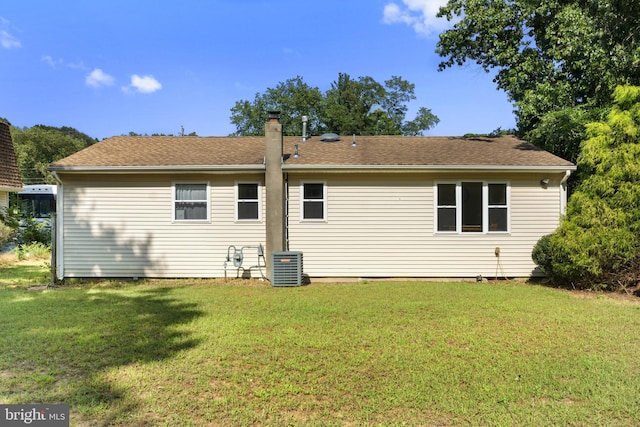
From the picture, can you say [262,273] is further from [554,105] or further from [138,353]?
[554,105]

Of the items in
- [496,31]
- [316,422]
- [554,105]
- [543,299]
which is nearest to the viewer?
[316,422]

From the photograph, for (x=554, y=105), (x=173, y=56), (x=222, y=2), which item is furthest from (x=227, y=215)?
(x=554, y=105)

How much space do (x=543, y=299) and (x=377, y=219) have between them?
4.01 m

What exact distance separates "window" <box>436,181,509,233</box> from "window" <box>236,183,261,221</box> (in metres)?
4.67

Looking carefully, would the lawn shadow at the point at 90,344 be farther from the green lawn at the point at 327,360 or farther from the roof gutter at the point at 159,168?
the roof gutter at the point at 159,168

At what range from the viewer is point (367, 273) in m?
9.52

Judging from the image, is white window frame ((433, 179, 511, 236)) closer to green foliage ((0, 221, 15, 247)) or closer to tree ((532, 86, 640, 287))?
tree ((532, 86, 640, 287))

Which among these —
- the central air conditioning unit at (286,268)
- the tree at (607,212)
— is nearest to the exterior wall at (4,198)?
the central air conditioning unit at (286,268)

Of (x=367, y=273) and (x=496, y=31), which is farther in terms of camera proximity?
(x=496, y=31)

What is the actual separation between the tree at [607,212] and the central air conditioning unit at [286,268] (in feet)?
19.1

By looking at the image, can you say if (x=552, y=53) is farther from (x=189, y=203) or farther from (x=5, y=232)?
(x=5, y=232)

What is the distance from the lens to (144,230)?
951 cm

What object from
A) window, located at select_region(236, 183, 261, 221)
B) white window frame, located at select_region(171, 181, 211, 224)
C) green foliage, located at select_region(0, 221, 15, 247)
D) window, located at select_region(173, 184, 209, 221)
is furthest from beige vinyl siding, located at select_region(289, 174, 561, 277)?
green foliage, located at select_region(0, 221, 15, 247)

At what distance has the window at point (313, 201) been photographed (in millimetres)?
9562
